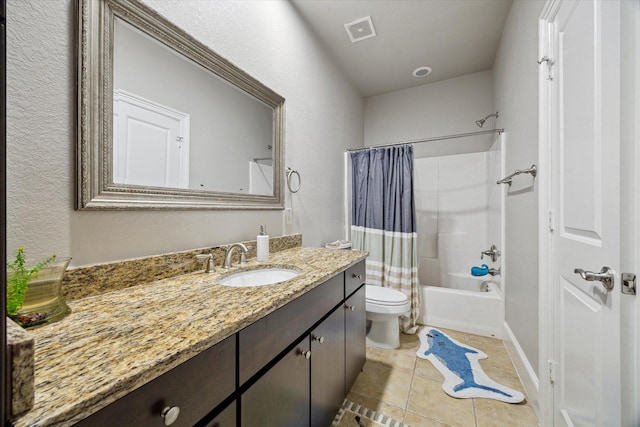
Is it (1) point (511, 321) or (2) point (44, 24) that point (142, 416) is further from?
(1) point (511, 321)

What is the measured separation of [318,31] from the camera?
7.09 feet

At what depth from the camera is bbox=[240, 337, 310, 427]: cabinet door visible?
72cm

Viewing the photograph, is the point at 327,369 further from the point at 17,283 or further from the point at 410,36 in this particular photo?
the point at 410,36

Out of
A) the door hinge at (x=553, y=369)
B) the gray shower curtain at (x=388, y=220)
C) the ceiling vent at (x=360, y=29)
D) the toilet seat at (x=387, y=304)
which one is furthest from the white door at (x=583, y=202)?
the ceiling vent at (x=360, y=29)

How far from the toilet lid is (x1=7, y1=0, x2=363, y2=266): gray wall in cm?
62

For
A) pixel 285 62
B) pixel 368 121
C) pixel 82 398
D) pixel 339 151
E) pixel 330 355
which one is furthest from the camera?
pixel 368 121

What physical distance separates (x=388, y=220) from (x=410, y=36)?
62.4 inches

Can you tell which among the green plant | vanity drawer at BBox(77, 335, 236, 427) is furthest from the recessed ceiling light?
the green plant

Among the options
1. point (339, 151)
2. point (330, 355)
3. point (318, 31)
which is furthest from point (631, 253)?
point (318, 31)

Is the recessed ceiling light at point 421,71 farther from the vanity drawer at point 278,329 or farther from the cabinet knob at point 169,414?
the cabinet knob at point 169,414

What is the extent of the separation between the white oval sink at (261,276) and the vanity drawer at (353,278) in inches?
11.6

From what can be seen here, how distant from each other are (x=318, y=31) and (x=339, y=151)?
3.38ft

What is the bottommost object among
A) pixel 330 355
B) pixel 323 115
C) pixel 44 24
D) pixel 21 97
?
pixel 330 355

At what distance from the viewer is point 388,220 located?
233 centimetres
